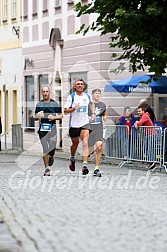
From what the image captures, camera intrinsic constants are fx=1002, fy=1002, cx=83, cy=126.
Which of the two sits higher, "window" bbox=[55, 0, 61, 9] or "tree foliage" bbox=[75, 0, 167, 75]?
"window" bbox=[55, 0, 61, 9]

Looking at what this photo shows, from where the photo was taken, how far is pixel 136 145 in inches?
981

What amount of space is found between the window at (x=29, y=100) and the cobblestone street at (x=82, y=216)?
23.4 metres

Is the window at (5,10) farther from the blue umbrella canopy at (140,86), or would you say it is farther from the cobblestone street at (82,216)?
the cobblestone street at (82,216)

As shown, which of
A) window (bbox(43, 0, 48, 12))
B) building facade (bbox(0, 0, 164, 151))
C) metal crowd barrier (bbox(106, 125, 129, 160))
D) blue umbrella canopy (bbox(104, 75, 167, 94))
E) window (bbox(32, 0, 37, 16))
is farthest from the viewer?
window (bbox(32, 0, 37, 16))

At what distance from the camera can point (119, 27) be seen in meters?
23.7

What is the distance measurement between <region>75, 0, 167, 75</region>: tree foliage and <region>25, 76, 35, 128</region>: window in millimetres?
16938

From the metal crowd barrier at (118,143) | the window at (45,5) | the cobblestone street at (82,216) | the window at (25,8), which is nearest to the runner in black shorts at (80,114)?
the cobblestone street at (82,216)

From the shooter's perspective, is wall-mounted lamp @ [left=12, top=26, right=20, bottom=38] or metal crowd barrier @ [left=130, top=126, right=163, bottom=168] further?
wall-mounted lamp @ [left=12, top=26, right=20, bottom=38]

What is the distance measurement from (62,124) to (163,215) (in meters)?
25.8

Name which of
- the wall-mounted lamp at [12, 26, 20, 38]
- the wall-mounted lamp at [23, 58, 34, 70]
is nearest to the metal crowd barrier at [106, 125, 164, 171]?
the wall-mounted lamp at [23, 58, 34, 70]

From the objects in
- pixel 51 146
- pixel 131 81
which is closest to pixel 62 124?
pixel 131 81

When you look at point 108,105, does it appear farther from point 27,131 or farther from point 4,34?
point 4,34

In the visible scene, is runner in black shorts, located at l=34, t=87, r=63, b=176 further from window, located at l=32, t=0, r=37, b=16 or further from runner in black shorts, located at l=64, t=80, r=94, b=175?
window, located at l=32, t=0, r=37, b=16

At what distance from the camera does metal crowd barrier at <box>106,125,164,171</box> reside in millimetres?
23797
